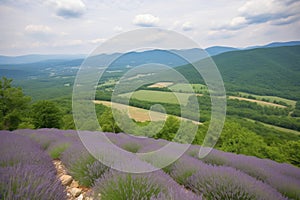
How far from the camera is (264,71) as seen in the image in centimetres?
10369

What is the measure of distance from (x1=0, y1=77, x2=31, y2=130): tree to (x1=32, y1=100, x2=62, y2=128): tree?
134cm

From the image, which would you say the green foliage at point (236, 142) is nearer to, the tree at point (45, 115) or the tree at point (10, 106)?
the tree at point (45, 115)

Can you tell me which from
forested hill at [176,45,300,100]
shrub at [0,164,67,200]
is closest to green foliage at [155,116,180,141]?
shrub at [0,164,67,200]

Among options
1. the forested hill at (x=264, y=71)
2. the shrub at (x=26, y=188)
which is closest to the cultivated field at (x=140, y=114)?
the shrub at (x=26, y=188)

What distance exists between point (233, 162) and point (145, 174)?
2687 mm

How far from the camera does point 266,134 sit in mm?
33125

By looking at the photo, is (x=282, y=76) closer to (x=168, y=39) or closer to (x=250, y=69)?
(x=250, y=69)

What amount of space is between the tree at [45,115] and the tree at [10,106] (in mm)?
1345

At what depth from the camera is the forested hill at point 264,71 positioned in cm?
7794

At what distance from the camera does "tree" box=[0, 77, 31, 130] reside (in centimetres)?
1617

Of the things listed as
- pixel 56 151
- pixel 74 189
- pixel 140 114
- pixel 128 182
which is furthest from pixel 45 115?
pixel 128 182

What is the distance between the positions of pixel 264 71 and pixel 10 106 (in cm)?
11980

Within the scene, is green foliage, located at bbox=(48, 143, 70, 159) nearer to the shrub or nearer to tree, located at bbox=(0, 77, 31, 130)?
the shrub

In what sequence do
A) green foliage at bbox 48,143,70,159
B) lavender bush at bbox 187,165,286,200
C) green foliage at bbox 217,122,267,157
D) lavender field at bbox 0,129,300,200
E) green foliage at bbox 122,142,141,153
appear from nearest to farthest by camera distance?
lavender field at bbox 0,129,300,200, lavender bush at bbox 187,165,286,200, green foliage at bbox 48,143,70,159, green foliage at bbox 122,142,141,153, green foliage at bbox 217,122,267,157
